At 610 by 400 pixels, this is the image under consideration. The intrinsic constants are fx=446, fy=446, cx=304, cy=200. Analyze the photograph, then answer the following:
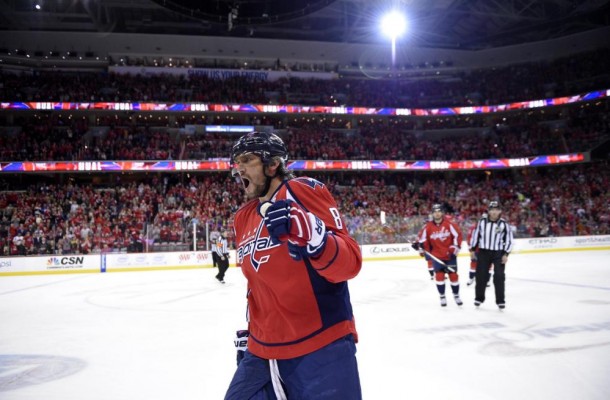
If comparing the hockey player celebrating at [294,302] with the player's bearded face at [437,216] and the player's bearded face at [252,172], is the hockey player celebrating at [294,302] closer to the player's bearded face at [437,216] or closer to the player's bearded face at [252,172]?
the player's bearded face at [252,172]

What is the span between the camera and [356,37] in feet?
115

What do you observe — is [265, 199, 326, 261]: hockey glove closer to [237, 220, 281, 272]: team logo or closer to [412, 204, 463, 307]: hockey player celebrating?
[237, 220, 281, 272]: team logo

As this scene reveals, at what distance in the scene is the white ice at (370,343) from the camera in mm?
4102

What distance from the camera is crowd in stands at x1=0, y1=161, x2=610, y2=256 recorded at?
1716 cm

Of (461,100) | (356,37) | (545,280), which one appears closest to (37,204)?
(545,280)

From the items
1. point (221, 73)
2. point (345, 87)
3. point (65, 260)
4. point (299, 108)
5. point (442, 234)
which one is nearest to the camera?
point (442, 234)

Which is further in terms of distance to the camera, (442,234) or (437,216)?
(437,216)

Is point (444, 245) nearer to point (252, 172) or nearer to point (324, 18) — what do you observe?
point (252, 172)

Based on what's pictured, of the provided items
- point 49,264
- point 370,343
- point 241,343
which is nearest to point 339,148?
point 49,264

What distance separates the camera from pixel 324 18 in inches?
1281

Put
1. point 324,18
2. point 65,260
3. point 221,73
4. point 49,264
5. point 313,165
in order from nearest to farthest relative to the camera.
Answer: point 49,264, point 65,260, point 313,165, point 324,18, point 221,73

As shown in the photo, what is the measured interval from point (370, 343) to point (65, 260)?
14.4 metres

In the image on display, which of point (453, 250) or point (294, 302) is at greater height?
point (294, 302)

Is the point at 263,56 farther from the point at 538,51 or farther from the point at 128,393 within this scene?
the point at 128,393
